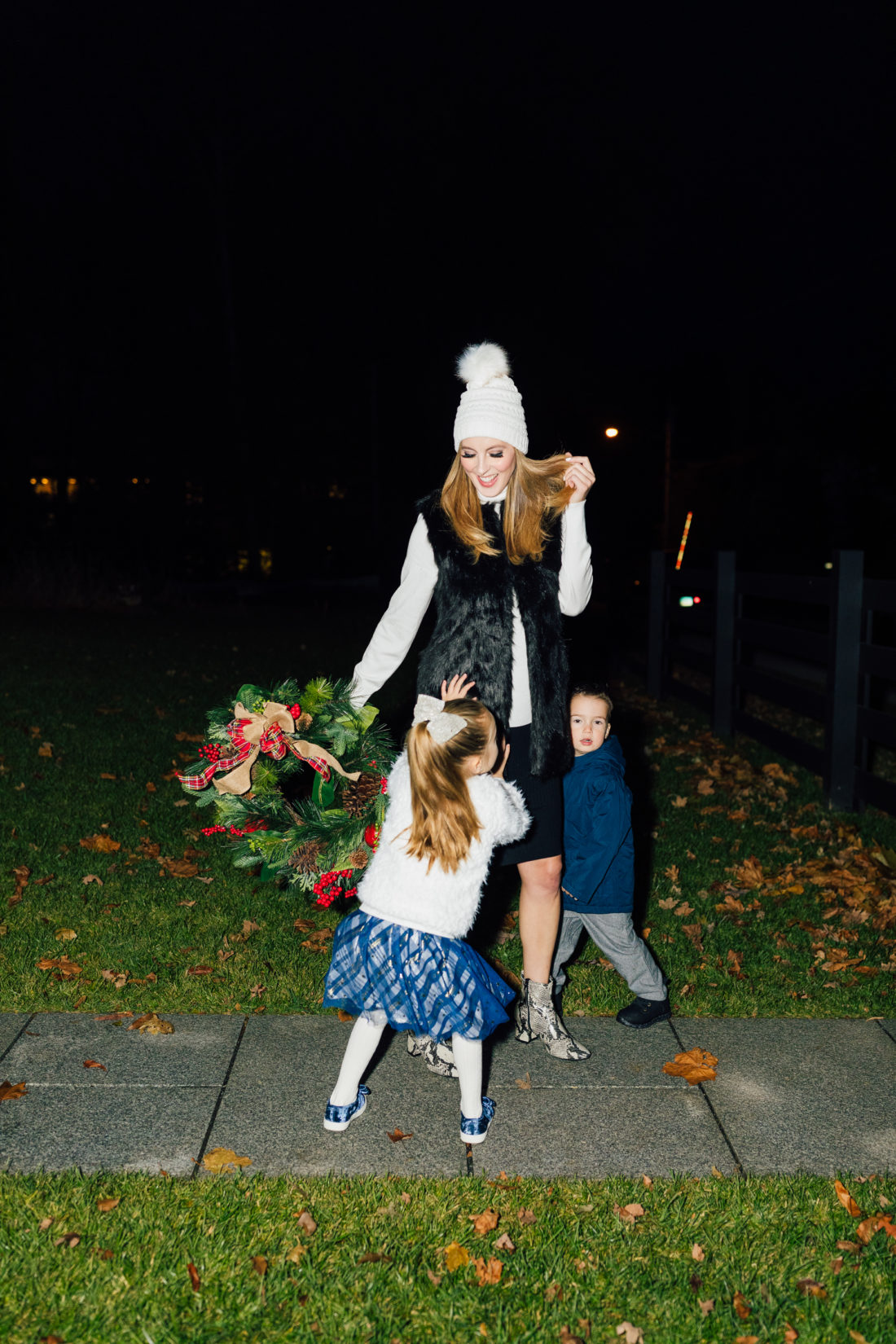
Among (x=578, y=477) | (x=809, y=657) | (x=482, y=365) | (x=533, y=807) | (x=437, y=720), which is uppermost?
(x=482, y=365)

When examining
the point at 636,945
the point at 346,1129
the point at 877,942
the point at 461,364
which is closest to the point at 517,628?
the point at 461,364

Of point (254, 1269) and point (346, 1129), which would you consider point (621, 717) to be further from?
point (254, 1269)

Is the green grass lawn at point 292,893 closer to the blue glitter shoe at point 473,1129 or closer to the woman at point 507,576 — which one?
the blue glitter shoe at point 473,1129

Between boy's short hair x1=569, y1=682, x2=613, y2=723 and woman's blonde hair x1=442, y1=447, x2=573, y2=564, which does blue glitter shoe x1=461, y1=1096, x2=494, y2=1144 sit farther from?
woman's blonde hair x1=442, y1=447, x2=573, y2=564

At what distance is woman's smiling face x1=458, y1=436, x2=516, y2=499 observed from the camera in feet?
11.9

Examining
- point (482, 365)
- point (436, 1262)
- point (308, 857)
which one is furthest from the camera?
point (482, 365)

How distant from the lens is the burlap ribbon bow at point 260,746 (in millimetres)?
3621

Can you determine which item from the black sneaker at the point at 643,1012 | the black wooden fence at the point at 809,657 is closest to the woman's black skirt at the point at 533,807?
the black sneaker at the point at 643,1012

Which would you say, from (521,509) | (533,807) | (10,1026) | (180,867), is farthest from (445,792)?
(180,867)

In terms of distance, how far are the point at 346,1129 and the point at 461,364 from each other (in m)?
2.57

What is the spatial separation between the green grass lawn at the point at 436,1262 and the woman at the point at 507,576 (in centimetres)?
119

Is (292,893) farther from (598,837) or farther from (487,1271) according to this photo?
(487,1271)

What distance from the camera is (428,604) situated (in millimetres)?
3791

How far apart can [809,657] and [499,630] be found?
6929 mm
